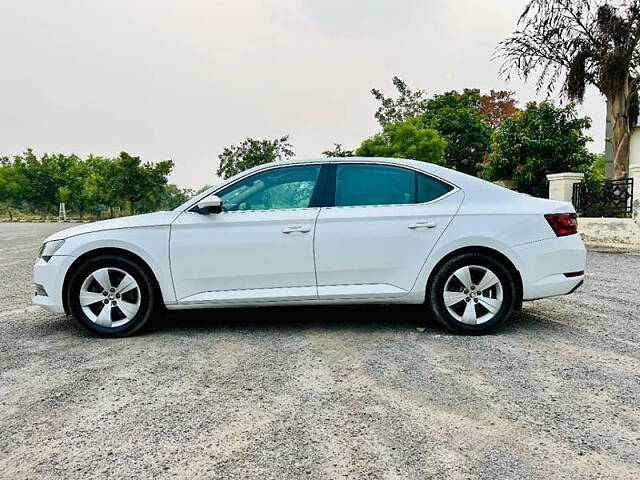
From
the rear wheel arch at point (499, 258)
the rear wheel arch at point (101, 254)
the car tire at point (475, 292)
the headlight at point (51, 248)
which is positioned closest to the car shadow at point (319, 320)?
the car tire at point (475, 292)

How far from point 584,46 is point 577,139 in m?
3.81

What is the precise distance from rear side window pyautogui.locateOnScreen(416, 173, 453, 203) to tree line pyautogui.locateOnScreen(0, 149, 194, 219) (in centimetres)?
4751

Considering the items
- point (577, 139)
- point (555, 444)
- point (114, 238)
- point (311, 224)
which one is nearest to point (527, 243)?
point (311, 224)

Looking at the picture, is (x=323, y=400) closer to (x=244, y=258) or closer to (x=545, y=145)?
(x=244, y=258)

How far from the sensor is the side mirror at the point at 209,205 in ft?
13.9

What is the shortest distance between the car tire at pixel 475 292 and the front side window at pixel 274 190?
143 centimetres

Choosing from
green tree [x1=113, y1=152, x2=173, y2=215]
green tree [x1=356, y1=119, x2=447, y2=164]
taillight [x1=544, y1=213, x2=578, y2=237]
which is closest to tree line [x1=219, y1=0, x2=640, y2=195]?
green tree [x1=356, y1=119, x2=447, y2=164]

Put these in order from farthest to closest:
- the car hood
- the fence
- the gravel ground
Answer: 1. the fence
2. the car hood
3. the gravel ground

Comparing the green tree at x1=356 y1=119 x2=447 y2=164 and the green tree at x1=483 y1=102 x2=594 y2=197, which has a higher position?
the green tree at x1=356 y1=119 x2=447 y2=164

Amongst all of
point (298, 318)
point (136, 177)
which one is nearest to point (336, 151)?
point (136, 177)

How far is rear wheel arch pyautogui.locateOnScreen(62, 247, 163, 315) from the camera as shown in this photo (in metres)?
4.32

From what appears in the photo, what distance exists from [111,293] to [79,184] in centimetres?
5850

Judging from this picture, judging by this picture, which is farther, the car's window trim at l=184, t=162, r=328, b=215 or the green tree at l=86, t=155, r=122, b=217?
the green tree at l=86, t=155, r=122, b=217

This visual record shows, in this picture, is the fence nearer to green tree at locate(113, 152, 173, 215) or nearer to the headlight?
the headlight
